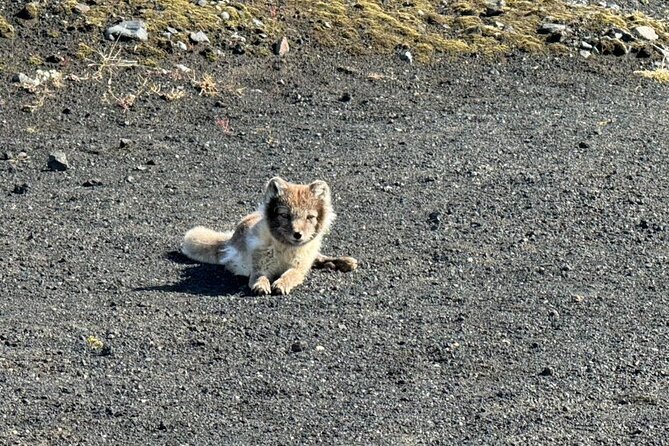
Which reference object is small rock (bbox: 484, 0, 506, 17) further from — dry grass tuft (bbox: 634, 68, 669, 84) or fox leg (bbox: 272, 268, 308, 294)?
fox leg (bbox: 272, 268, 308, 294)

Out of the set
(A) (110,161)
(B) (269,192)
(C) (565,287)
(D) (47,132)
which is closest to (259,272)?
(B) (269,192)

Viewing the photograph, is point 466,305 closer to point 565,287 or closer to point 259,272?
point 565,287

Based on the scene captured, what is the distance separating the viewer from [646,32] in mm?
19125

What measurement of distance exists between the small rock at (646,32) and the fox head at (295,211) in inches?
374

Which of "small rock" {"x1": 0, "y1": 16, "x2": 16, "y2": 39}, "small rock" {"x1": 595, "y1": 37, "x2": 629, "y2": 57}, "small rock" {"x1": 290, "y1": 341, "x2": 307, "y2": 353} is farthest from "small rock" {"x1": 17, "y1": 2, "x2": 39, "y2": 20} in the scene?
"small rock" {"x1": 290, "y1": 341, "x2": 307, "y2": 353}

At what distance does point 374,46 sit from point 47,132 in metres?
5.25

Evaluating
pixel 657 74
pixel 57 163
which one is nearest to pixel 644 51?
pixel 657 74

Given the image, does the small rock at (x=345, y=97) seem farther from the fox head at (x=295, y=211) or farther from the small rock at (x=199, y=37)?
the fox head at (x=295, y=211)

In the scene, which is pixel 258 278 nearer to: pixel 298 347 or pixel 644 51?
pixel 298 347

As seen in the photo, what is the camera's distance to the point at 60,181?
1323cm

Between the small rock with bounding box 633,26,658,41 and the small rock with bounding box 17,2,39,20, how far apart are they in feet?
29.1

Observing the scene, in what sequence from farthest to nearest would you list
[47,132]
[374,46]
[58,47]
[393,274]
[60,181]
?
[374,46]
[58,47]
[47,132]
[60,181]
[393,274]

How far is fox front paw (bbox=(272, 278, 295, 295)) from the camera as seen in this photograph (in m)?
10.4

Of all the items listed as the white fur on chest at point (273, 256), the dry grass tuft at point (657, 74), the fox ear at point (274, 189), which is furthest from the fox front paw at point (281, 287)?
the dry grass tuft at point (657, 74)
